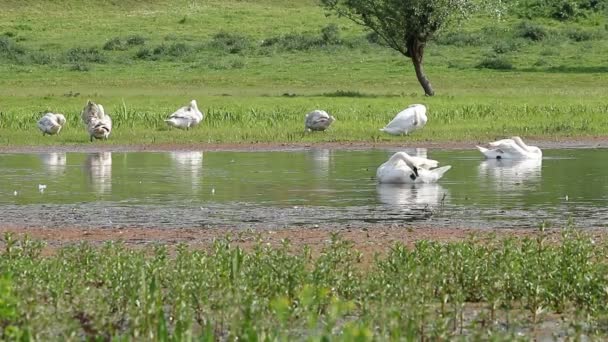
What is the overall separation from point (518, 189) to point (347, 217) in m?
3.60

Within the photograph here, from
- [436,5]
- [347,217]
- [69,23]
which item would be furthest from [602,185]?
[69,23]

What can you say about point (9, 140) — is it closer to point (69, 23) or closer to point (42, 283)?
point (42, 283)

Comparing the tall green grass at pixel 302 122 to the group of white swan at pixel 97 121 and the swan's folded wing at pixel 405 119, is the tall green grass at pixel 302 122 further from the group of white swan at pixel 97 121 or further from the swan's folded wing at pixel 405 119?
the swan's folded wing at pixel 405 119

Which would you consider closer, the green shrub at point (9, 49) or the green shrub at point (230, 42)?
the green shrub at point (9, 49)

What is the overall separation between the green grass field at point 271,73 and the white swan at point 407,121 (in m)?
0.22

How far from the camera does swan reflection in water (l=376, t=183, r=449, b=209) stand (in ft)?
54.7

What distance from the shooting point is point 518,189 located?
18.2m

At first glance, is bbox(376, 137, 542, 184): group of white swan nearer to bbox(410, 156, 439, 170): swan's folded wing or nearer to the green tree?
bbox(410, 156, 439, 170): swan's folded wing

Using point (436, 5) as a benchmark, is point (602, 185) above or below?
below

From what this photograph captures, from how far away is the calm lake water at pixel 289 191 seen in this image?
15.4 metres

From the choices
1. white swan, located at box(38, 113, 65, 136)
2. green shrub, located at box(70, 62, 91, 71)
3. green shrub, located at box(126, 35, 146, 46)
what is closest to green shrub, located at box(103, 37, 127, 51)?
green shrub, located at box(126, 35, 146, 46)

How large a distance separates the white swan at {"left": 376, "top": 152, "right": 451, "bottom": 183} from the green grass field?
325 inches

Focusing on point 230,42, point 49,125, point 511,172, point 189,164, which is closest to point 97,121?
point 49,125

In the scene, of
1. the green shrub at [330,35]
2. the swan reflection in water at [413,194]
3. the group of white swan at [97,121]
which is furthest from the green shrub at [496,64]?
the swan reflection in water at [413,194]
